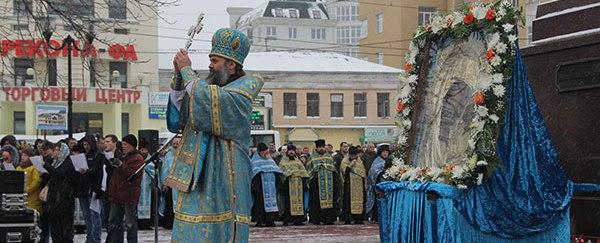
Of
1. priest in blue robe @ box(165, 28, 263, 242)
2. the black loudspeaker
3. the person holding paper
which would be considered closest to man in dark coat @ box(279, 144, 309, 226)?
the black loudspeaker

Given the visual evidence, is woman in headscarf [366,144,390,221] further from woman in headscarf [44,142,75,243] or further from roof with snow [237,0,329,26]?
roof with snow [237,0,329,26]

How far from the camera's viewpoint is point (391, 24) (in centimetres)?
6288

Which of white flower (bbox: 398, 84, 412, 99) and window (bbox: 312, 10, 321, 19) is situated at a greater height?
window (bbox: 312, 10, 321, 19)

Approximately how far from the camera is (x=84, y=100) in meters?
48.3

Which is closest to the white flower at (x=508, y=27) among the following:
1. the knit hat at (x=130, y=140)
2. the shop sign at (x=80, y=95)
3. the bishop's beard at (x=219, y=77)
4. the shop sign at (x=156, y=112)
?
the bishop's beard at (x=219, y=77)

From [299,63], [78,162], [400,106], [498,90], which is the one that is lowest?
[78,162]

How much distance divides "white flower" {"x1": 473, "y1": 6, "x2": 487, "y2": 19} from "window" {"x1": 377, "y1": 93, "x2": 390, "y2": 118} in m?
46.1

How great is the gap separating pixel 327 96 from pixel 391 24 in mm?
10761

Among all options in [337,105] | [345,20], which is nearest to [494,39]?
→ [337,105]

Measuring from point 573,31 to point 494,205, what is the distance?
2.37m

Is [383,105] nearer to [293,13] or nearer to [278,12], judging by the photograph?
[278,12]

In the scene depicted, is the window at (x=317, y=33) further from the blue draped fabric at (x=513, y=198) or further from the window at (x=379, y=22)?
the blue draped fabric at (x=513, y=198)

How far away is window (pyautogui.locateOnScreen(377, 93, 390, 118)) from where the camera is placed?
54781 millimetres

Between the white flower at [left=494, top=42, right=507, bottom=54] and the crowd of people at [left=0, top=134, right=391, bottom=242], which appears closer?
the white flower at [left=494, top=42, right=507, bottom=54]
